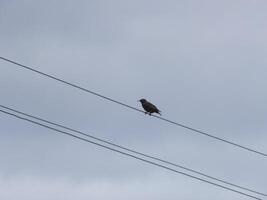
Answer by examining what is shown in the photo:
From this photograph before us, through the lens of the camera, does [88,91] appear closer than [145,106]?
Yes

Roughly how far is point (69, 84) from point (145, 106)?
15.4m

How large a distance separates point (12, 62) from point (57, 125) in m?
2.30

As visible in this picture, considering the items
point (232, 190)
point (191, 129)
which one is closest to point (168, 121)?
point (191, 129)

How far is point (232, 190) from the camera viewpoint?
1287 inches

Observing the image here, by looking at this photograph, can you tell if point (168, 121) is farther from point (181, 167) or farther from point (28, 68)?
point (28, 68)

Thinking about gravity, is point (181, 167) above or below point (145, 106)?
below

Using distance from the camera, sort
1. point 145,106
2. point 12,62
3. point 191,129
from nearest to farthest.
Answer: point 12,62 < point 191,129 < point 145,106

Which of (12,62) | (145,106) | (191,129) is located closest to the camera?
(12,62)

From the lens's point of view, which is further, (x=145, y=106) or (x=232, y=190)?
(x=145, y=106)

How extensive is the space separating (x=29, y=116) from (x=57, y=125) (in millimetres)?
775

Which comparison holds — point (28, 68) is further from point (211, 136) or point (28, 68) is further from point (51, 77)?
point (211, 136)

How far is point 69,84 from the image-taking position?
30719 mm

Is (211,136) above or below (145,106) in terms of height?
below

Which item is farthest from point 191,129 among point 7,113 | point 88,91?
point 7,113
